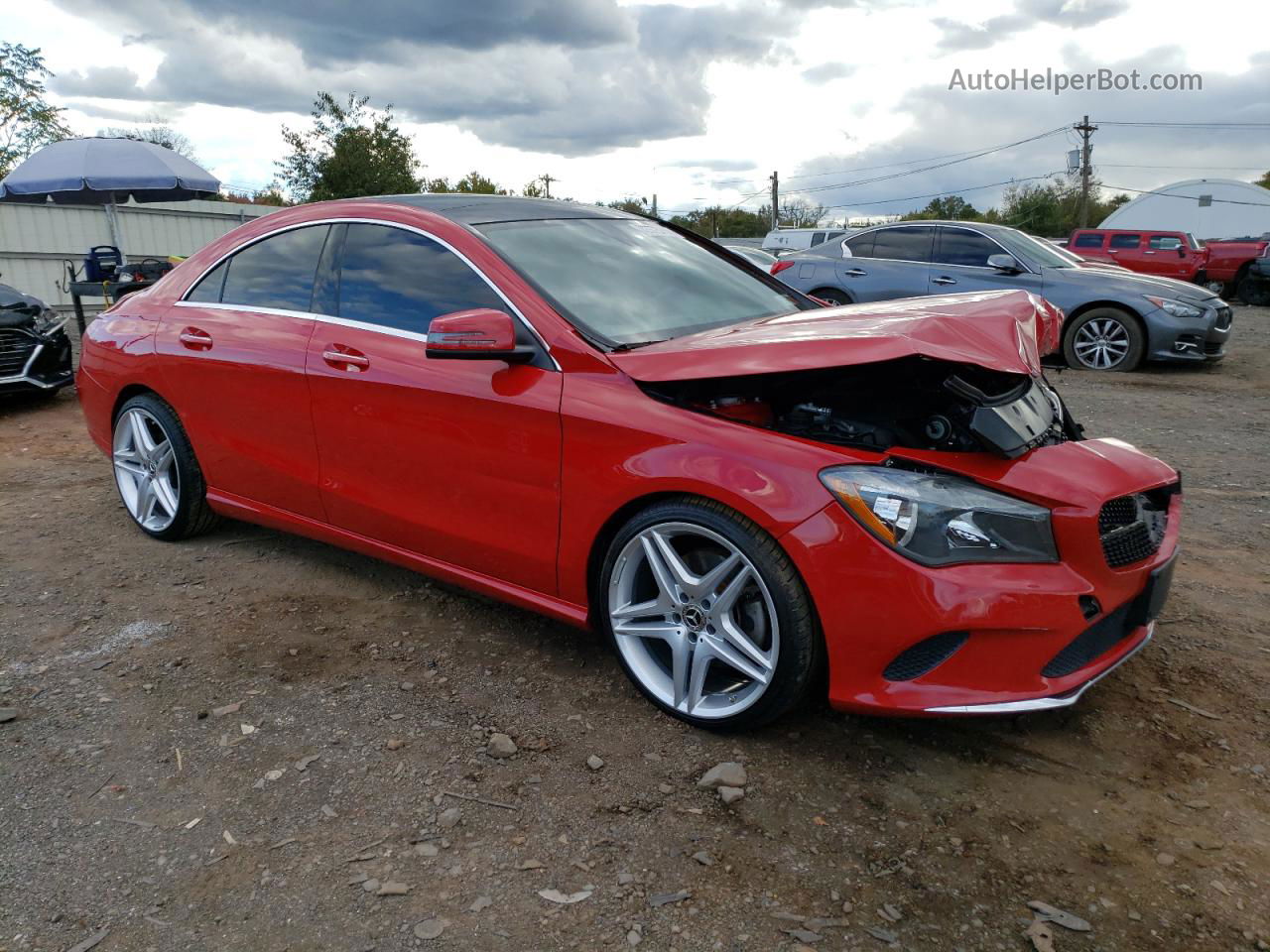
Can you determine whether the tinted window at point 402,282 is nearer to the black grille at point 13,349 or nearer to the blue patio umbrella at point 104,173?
the black grille at point 13,349

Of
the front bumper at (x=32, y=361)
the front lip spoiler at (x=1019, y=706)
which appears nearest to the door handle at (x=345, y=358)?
the front lip spoiler at (x=1019, y=706)

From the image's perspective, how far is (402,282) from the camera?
3328 mm

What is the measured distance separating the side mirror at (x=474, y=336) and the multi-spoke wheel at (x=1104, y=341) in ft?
27.4

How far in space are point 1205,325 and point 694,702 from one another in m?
8.78

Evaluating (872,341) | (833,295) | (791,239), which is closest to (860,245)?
(833,295)

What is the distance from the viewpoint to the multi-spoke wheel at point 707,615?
8.09 ft

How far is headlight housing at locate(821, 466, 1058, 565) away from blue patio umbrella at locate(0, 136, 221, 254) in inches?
507

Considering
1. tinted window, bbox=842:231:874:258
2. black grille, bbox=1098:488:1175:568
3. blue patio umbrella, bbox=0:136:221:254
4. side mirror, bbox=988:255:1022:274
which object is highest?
blue patio umbrella, bbox=0:136:221:254

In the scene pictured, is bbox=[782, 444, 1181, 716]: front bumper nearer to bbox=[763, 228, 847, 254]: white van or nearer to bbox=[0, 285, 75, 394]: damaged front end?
bbox=[0, 285, 75, 394]: damaged front end

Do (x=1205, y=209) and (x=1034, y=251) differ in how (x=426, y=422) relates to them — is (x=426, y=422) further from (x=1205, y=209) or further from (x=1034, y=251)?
(x=1205, y=209)

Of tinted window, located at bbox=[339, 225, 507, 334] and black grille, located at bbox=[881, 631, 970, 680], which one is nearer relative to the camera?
black grille, located at bbox=[881, 631, 970, 680]

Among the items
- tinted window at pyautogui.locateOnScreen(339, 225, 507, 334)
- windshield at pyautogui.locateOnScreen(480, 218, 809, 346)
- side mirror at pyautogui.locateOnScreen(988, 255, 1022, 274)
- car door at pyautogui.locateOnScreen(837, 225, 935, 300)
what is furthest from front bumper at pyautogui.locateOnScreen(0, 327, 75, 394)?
side mirror at pyautogui.locateOnScreen(988, 255, 1022, 274)

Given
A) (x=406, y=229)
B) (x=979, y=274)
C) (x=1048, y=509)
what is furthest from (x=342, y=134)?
(x=1048, y=509)

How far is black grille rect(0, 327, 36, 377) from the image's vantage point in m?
7.77
